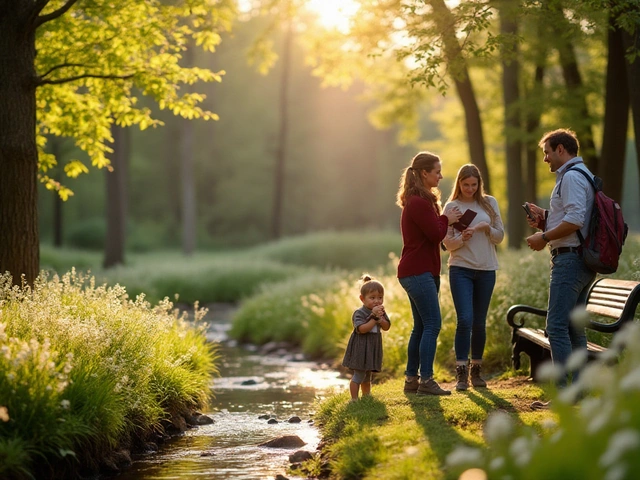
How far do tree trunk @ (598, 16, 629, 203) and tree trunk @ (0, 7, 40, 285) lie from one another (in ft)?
25.5

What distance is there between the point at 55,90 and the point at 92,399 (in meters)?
5.51

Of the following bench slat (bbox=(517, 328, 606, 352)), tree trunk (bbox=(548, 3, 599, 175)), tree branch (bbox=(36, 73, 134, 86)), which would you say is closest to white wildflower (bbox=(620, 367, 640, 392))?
bench slat (bbox=(517, 328, 606, 352))

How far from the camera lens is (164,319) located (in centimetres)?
899

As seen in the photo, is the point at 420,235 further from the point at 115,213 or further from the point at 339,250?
the point at 339,250

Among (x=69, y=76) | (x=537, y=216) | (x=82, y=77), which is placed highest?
(x=69, y=76)

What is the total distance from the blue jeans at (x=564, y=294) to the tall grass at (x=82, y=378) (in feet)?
12.0

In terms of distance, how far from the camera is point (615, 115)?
12.3 meters

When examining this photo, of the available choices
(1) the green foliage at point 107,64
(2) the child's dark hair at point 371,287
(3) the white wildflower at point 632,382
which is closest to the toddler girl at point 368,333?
(2) the child's dark hair at point 371,287

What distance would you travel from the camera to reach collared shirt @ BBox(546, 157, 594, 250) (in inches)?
272

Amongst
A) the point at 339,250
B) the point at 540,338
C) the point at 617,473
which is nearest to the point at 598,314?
the point at 540,338

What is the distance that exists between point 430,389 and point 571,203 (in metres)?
2.29

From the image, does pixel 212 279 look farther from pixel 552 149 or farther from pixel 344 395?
pixel 552 149

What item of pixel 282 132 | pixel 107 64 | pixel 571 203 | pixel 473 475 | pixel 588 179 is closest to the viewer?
pixel 473 475

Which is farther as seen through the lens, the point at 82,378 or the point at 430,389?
the point at 430,389
